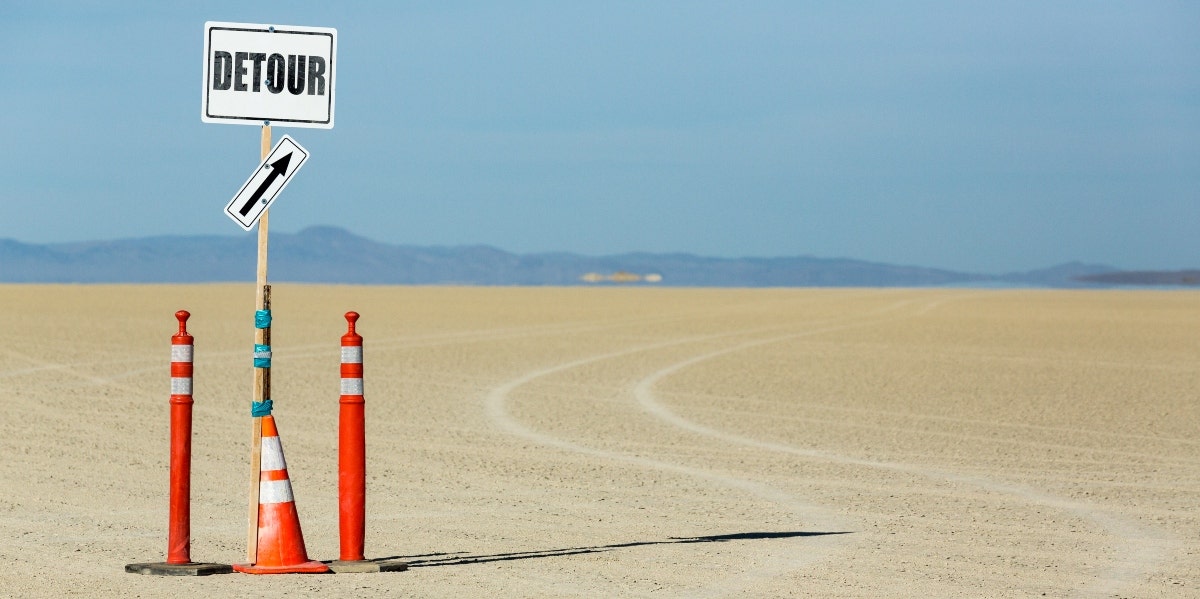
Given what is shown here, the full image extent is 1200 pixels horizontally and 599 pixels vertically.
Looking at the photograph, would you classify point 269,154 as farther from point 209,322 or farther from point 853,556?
point 209,322

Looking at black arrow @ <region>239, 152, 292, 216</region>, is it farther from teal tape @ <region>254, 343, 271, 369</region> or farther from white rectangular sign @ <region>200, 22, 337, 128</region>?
teal tape @ <region>254, 343, 271, 369</region>

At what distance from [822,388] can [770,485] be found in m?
8.74

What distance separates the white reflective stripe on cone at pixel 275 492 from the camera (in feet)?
26.4

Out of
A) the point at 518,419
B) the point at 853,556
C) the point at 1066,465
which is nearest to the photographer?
the point at 853,556

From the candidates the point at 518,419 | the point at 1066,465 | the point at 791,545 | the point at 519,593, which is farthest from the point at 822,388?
the point at 519,593

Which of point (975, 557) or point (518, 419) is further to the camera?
point (518, 419)

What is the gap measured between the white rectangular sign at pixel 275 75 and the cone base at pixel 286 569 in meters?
2.20

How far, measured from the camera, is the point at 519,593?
7.52m

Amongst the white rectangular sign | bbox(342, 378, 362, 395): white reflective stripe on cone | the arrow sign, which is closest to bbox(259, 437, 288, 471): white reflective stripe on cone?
bbox(342, 378, 362, 395): white reflective stripe on cone

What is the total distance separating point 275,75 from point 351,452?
192 centimetres

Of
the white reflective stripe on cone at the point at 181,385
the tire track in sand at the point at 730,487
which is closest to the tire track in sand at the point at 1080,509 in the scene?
the tire track in sand at the point at 730,487

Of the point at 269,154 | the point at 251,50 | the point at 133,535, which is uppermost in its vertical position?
the point at 251,50

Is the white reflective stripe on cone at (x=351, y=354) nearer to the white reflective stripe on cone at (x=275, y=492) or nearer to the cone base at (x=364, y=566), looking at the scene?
the white reflective stripe on cone at (x=275, y=492)

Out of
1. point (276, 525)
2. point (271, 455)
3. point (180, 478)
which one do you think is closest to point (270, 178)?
point (271, 455)
